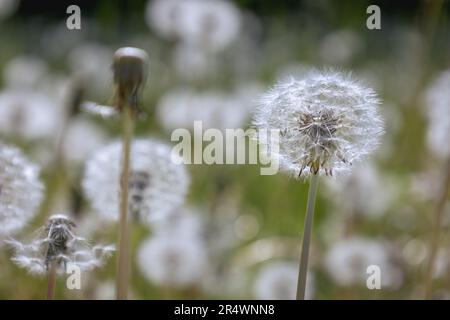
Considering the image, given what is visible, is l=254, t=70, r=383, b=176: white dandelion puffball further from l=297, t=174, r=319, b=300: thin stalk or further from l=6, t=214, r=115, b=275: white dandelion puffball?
l=6, t=214, r=115, b=275: white dandelion puffball

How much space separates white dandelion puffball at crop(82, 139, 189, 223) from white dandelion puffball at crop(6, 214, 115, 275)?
46 centimetres

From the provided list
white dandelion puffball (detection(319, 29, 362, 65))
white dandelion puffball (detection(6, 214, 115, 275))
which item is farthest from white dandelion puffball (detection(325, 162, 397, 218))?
white dandelion puffball (detection(319, 29, 362, 65))

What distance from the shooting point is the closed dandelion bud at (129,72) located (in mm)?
1528

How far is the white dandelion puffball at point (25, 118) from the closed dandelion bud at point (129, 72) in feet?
6.54

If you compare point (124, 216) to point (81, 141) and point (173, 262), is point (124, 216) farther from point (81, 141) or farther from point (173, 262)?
point (81, 141)

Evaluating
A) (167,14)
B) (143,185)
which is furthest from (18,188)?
(167,14)

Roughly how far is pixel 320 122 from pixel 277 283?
42.3 inches

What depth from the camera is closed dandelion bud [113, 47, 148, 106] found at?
5.01ft

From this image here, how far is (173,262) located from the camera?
252 cm

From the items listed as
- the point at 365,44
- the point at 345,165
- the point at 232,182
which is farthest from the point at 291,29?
the point at 345,165

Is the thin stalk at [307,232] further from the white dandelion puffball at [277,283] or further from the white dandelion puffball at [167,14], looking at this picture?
the white dandelion puffball at [167,14]

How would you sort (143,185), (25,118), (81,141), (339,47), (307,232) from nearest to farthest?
(307,232) → (143,185) → (25,118) → (81,141) → (339,47)

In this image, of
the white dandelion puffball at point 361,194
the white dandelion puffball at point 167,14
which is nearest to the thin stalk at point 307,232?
the white dandelion puffball at point 361,194

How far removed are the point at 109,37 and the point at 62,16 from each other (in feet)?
6.50
